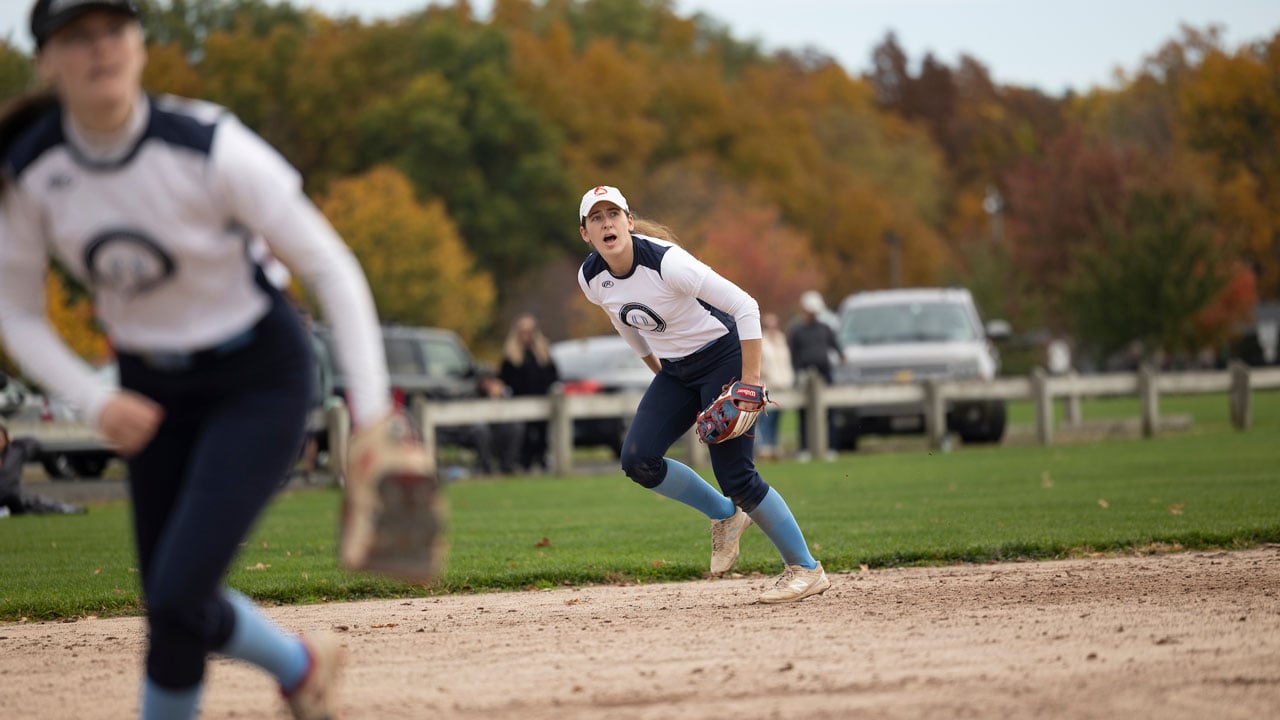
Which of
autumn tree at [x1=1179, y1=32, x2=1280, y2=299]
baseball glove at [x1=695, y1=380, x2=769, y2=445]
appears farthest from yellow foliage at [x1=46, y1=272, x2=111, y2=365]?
autumn tree at [x1=1179, y1=32, x2=1280, y2=299]

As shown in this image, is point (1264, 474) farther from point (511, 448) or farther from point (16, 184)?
point (16, 184)

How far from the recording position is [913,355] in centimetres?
2430

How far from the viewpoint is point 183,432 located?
4.59m

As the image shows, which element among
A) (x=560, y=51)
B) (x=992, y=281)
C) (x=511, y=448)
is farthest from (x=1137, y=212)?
(x=560, y=51)

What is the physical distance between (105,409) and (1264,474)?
13658mm

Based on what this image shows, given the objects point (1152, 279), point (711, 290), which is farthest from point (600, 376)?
point (1152, 279)

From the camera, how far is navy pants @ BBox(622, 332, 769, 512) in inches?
318

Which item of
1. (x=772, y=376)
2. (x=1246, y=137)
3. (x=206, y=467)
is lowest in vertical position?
(x=772, y=376)

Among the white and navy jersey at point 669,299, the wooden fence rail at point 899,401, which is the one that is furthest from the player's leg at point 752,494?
the wooden fence rail at point 899,401

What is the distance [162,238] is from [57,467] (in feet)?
64.7

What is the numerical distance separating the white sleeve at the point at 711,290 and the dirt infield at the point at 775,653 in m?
1.43

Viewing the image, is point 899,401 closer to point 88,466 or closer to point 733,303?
point 88,466

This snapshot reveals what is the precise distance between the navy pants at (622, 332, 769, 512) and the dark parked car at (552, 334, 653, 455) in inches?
556

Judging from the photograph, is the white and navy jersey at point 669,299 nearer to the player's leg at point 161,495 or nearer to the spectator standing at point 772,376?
the player's leg at point 161,495
